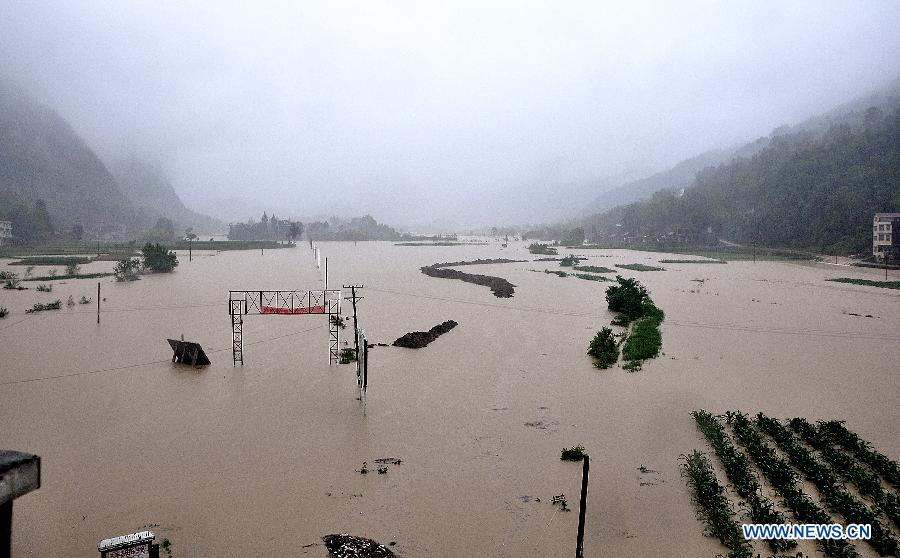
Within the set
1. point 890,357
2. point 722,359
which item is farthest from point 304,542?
point 890,357

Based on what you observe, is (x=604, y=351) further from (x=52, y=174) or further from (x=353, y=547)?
(x=52, y=174)

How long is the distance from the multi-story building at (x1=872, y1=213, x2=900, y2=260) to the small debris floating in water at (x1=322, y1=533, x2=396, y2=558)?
68152mm

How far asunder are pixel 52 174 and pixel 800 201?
209m

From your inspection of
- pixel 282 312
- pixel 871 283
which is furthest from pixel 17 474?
pixel 871 283

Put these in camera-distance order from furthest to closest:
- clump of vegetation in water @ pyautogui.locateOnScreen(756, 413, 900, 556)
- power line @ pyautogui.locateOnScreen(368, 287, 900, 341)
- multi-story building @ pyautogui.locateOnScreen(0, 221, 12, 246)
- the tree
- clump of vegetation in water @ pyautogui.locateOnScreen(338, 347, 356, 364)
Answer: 1. multi-story building @ pyautogui.locateOnScreen(0, 221, 12, 246)
2. the tree
3. power line @ pyautogui.locateOnScreen(368, 287, 900, 341)
4. clump of vegetation in water @ pyautogui.locateOnScreen(338, 347, 356, 364)
5. clump of vegetation in water @ pyautogui.locateOnScreen(756, 413, 900, 556)

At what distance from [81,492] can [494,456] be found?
8.13 m

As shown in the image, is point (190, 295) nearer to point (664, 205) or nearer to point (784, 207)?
point (784, 207)

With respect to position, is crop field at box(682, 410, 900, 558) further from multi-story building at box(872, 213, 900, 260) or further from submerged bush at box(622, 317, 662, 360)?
multi-story building at box(872, 213, 900, 260)

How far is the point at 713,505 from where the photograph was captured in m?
8.64

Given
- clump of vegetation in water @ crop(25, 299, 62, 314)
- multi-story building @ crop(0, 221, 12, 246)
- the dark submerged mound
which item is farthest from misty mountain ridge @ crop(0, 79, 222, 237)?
the dark submerged mound

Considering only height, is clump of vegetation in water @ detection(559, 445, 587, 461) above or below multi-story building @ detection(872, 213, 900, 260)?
below

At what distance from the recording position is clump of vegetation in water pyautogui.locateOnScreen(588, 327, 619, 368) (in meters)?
18.3

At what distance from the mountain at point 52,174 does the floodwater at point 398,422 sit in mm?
119862

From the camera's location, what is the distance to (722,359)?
19.2 metres
